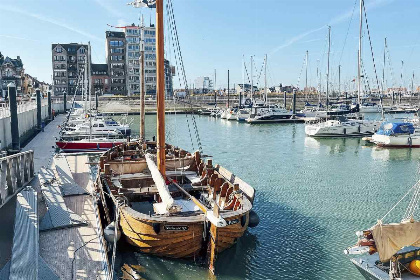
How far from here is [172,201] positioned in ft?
41.2

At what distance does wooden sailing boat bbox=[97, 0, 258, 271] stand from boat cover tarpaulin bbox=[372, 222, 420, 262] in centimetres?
405

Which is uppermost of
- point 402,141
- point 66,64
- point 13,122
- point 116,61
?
point 116,61

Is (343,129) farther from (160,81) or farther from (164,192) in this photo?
(164,192)

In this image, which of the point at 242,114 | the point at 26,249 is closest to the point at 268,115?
the point at 242,114

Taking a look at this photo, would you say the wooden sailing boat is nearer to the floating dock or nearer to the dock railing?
the floating dock

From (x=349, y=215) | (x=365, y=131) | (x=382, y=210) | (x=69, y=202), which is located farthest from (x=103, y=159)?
(x=365, y=131)

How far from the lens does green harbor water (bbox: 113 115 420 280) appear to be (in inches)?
522

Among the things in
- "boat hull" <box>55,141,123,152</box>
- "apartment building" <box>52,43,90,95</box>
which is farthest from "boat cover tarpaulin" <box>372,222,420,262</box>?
"apartment building" <box>52,43,90,95</box>

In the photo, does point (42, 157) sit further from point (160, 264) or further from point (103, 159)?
point (160, 264)

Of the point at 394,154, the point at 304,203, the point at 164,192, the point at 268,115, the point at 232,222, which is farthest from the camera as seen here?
the point at 268,115

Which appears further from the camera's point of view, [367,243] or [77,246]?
[77,246]

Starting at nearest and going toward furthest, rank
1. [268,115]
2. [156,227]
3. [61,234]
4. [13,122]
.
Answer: [156,227] < [61,234] < [13,122] < [268,115]

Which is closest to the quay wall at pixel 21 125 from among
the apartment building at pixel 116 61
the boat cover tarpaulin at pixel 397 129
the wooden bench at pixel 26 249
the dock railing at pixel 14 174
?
the dock railing at pixel 14 174

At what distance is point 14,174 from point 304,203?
14.6 meters
